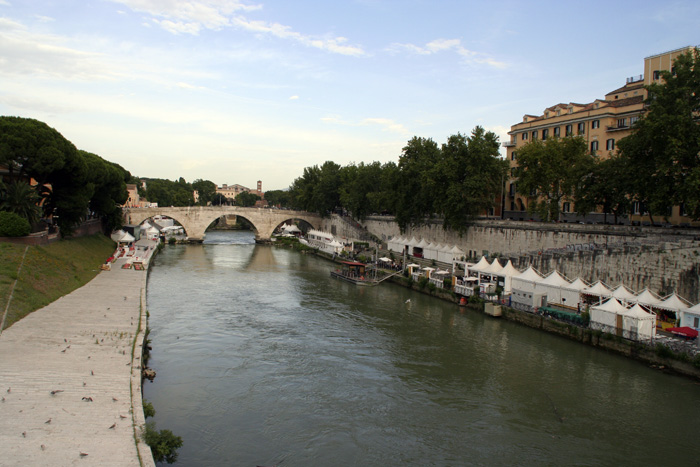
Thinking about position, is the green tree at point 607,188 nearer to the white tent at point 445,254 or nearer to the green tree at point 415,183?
the white tent at point 445,254

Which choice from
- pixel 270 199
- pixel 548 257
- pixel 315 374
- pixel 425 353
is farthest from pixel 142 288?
pixel 270 199

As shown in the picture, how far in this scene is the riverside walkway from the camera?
937 centimetres

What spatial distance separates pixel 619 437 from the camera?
13727 millimetres

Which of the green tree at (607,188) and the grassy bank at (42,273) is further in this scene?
the green tree at (607,188)

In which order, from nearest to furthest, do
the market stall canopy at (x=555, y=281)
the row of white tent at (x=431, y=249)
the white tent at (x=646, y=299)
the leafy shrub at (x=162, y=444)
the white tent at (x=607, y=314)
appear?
the leafy shrub at (x=162, y=444) → the white tent at (x=607, y=314) → the white tent at (x=646, y=299) → the market stall canopy at (x=555, y=281) → the row of white tent at (x=431, y=249)

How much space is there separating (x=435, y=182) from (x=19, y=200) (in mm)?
29876

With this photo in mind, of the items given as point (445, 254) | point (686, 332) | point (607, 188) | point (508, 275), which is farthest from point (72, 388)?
point (445, 254)

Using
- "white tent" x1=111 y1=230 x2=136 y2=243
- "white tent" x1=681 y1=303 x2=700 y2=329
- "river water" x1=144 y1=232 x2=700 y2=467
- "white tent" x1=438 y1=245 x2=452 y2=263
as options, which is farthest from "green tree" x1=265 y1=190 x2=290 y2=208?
"white tent" x1=681 y1=303 x2=700 y2=329

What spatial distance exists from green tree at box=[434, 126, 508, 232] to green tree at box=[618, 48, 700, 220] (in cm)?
1461

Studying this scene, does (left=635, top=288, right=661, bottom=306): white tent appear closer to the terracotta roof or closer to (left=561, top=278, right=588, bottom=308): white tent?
(left=561, top=278, right=588, bottom=308): white tent

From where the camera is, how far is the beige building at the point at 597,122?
34.7 m

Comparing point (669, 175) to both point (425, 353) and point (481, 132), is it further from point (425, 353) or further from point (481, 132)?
point (481, 132)

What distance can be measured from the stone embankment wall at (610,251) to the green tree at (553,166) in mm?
2497

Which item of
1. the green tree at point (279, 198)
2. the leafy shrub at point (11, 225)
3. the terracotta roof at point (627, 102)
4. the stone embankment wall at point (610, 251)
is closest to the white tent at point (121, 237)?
the leafy shrub at point (11, 225)
